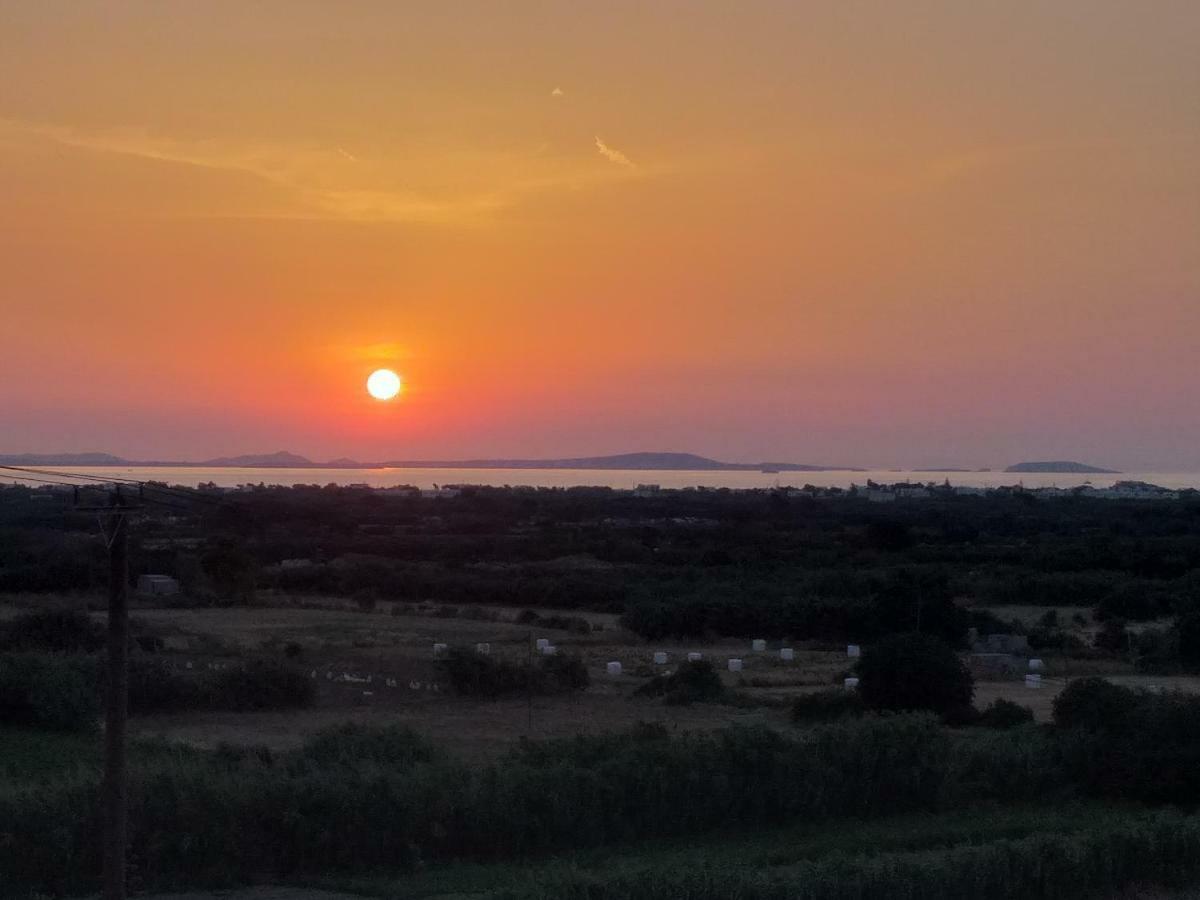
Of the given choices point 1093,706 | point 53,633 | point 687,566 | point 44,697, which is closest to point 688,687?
point 1093,706

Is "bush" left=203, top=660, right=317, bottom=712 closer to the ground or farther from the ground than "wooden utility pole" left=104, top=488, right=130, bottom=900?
closer to the ground

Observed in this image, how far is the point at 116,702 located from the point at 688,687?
2211cm

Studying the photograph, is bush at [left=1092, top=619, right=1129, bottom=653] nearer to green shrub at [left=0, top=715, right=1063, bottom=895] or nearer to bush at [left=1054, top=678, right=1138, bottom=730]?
bush at [left=1054, top=678, right=1138, bottom=730]

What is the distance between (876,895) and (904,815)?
19.3ft

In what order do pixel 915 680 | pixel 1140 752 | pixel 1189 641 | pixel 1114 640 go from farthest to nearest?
pixel 1114 640 < pixel 1189 641 < pixel 915 680 < pixel 1140 752

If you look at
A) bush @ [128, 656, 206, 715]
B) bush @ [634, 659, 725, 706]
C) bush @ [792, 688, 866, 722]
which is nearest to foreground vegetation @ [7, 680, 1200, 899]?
bush @ [792, 688, 866, 722]

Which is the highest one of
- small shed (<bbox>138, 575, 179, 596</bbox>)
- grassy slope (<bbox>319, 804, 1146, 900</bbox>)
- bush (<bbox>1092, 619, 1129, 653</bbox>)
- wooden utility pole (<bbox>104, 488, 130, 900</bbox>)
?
wooden utility pole (<bbox>104, 488, 130, 900</bbox>)

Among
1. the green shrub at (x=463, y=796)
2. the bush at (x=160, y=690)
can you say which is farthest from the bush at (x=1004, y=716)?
the bush at (x=160, y=690)

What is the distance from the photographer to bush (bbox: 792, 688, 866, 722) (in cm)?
3031

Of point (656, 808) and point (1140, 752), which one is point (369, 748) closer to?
point (656, 808)

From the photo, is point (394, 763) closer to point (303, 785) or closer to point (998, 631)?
point (303, 785)

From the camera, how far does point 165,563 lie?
78438mm

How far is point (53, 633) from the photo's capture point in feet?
132

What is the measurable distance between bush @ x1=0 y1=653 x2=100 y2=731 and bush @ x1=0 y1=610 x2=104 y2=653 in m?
12.5
